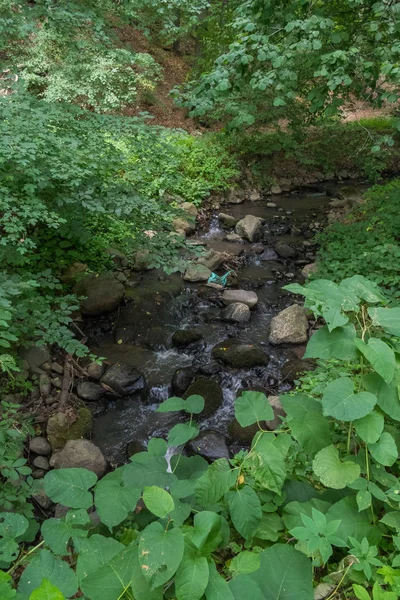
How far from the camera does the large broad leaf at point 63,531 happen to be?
1.36m

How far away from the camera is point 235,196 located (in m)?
11.3

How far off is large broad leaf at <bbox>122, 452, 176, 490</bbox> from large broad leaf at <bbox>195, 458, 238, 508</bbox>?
15 centimetres

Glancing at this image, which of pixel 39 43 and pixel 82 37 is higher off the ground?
pixel 39 43

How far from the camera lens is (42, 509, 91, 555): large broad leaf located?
136cm

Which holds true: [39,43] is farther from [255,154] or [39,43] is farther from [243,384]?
[243,384]

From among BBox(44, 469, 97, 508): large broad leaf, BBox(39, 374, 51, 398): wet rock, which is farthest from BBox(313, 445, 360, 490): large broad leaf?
BBox(39, 374, 51, 398): wet rock

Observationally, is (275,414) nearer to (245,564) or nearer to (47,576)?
(245,564)

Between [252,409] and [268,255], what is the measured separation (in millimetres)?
7097

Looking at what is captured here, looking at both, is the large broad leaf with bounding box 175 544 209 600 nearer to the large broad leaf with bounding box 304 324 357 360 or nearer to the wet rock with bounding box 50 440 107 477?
the large broad leaf with bounding box 304 324 357 360

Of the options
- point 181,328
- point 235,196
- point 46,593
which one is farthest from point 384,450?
point 235,196

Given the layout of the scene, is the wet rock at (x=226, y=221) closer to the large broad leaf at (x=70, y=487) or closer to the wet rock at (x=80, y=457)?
the wet rock at (x=80, y=457)

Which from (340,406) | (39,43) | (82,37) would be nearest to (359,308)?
(340,406)

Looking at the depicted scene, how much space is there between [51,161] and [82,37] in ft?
7.06

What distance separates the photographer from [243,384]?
207 inches
